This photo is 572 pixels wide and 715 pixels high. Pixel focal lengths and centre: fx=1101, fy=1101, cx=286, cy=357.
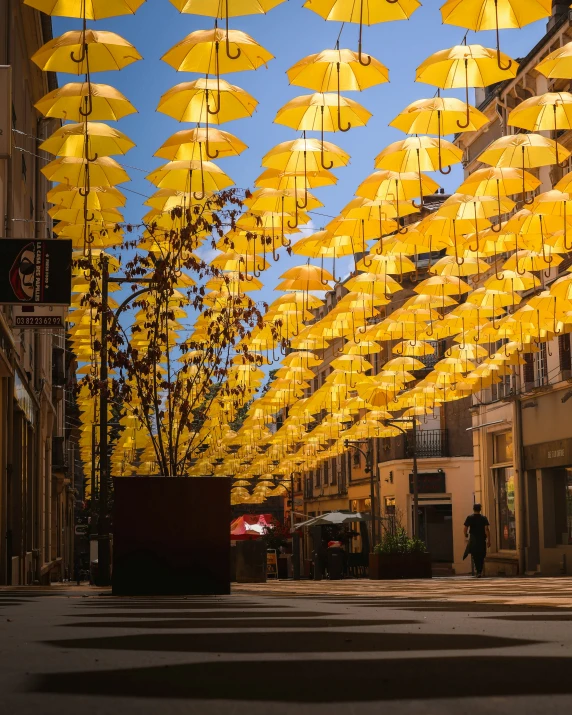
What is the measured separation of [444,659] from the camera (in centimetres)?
374

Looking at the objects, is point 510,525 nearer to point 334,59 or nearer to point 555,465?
point 555,465

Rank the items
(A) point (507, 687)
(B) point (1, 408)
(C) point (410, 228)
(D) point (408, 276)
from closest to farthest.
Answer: (A) point (507, 687) → (C) point (410, 228) → (B) point (1, 408) → (D) point (408, 276)

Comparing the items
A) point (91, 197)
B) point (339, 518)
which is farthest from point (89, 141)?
point (339, 518)

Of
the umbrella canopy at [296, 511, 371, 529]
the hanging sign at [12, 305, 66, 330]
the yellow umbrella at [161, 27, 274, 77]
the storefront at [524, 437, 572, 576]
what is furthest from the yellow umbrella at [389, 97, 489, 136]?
the umbrella canopy at [296, 511, 371, 529]

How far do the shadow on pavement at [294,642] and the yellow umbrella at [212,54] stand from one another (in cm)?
938

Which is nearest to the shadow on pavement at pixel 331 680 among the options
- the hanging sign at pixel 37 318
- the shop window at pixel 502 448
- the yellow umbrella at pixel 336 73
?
the yellow umbrella at pixel 336 73

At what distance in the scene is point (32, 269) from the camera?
16.9 metres

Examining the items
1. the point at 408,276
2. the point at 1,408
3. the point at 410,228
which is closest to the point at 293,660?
the point at 410,228

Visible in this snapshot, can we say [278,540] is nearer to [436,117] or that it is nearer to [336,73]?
[436,117]

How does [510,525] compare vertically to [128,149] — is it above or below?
below

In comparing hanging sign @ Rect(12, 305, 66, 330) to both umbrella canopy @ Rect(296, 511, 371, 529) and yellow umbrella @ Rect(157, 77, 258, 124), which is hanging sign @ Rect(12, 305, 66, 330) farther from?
umbrella canopy @ Rect(296, 511, 371, 529)

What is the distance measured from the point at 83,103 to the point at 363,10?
4.16 meters

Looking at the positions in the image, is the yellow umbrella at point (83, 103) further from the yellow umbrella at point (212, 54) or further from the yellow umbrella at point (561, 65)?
the yellow umbrella at point (561, 65)

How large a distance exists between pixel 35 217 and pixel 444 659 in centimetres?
2424
